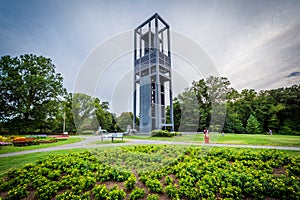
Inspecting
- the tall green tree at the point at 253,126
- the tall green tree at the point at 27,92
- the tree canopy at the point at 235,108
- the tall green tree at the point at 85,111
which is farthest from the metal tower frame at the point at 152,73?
the tall green tree at the point at 253,126

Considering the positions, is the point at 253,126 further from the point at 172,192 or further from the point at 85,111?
the point at 172,192

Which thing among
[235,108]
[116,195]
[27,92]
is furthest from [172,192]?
[235,108]

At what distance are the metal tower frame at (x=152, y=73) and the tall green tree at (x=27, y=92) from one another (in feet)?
47.0

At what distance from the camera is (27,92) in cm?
2080

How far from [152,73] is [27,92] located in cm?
1961

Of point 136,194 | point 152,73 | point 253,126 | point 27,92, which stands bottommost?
point 253,126

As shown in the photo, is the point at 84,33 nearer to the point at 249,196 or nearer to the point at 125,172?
the point at 125,172

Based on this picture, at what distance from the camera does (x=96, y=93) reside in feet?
28.3

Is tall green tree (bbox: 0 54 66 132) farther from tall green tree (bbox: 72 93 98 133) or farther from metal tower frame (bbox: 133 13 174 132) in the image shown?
metal tower frame (bbox: 133 13 174 132)

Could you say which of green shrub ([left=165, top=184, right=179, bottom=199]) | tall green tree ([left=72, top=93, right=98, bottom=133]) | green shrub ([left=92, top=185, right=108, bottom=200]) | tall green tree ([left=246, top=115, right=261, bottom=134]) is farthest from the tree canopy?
green shrub ([left=92, top=185, right=108, bottom=200])

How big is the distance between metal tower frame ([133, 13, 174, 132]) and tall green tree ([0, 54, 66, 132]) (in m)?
14.3

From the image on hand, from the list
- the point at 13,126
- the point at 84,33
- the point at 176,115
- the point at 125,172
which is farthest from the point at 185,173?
the point at 176,115

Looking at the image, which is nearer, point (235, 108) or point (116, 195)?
point (116, 195)

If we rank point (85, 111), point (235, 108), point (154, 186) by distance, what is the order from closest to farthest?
point (154, 186) < point (85, 111) < point (235, 108)
